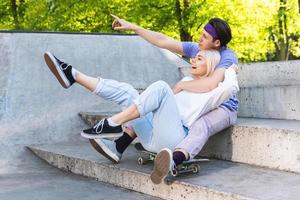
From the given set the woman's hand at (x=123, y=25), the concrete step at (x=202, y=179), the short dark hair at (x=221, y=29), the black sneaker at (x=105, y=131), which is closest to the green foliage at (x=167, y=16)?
the woman's hand at (x=123, y=25)

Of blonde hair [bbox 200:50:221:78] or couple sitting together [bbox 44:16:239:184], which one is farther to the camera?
blonde hair [bbox 200:50:221:78]

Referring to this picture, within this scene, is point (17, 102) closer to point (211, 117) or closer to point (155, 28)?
point (211, 117)

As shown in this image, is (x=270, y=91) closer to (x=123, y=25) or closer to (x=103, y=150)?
(x=123, y=25)

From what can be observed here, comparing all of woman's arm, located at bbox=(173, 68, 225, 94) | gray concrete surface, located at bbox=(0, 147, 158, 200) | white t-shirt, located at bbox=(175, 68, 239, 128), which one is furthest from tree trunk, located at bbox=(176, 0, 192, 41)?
white t-shirt, located at bbox=(175, 68, 239, 128)

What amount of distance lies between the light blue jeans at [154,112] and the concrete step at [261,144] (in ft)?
1.59

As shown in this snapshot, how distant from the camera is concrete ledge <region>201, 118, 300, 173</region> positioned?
134 inches

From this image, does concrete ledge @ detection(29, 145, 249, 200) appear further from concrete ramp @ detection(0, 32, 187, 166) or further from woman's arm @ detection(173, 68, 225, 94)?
woman's arm @ detection(173, 68, 225, 94)

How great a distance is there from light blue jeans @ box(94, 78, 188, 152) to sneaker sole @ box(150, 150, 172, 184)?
294 millimetres

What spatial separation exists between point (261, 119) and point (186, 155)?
4.19ft

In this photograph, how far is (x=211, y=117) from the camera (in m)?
3.63

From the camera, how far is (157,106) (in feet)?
11.2

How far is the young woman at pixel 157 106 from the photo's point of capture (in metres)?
3.39

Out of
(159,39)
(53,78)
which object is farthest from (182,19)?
(159,39)

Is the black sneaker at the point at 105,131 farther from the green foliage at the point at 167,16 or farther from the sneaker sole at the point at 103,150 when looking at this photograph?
the green foliage at the point at 167,16
